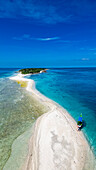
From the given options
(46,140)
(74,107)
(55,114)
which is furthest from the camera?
(74,107)

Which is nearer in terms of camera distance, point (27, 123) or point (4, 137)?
point (4, 137)

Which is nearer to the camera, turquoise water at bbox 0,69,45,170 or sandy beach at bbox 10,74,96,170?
sandy beach at bbox 10,74,96,170

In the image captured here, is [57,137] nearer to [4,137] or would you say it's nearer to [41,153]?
[41,153]

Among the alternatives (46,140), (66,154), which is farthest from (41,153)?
(66,154)

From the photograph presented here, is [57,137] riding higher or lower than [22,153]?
higher

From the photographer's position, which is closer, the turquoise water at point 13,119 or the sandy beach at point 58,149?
the sandy beach at point 58,149

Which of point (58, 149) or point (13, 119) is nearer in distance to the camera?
point (58, 149)

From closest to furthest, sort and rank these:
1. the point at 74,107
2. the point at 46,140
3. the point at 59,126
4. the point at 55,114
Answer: the point at 46,140
the point at 59,126
the point at 55,114
the point at 74,107
